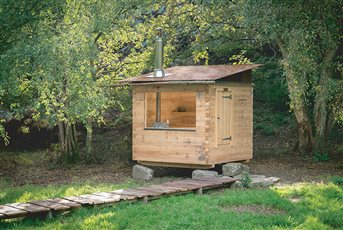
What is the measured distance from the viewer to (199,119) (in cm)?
1334

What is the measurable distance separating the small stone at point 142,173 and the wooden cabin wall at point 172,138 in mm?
372

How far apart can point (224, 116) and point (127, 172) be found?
132 inches

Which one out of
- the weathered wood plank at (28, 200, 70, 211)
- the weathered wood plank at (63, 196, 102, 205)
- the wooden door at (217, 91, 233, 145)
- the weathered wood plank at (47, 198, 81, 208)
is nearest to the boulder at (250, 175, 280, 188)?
the wooden door at (217, 91, 233, 145)

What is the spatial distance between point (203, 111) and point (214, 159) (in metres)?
1.30

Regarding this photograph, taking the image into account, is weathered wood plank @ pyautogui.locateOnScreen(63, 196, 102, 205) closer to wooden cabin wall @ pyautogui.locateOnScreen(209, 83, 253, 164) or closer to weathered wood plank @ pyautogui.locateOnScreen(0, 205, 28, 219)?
weathered wood plank @ pyautogui.locateOnScreen(0, 205, 28, 219)

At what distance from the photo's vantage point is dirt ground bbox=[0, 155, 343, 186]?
44.2 ft

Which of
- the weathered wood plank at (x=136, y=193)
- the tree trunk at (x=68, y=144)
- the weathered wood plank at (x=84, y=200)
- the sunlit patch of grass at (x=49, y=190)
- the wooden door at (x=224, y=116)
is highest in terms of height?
the wooden door at (x=224, y=116)

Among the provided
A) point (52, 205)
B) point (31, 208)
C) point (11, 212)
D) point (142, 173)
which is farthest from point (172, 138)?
point (11, 212)

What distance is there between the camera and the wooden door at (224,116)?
1357 cm

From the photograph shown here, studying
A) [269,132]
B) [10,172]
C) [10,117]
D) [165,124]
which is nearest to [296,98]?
[165,124]

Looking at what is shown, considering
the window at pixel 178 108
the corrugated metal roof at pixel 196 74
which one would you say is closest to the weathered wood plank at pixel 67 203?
the corrugated metal roof at pixel 196 74

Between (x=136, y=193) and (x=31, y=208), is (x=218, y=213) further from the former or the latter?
(x=31, y=208)

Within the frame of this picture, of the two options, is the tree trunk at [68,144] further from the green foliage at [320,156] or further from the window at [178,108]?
the green foliage at [320,156]

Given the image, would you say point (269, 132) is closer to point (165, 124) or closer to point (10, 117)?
point (165, 124)
